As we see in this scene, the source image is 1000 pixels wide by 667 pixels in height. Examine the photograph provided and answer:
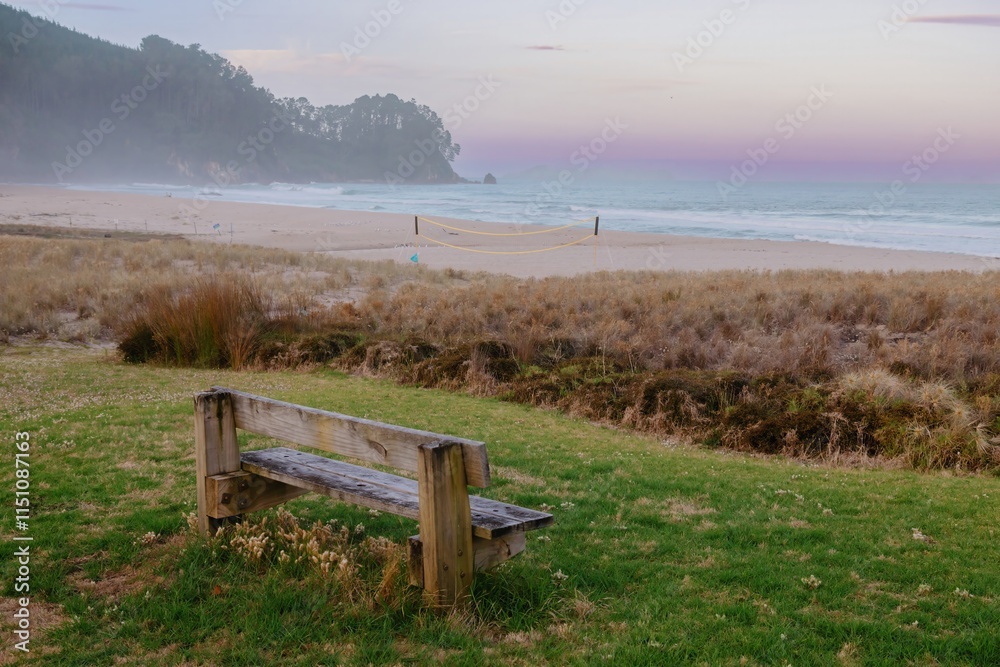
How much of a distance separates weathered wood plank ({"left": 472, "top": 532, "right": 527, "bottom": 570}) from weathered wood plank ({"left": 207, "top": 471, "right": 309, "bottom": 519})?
124 cm

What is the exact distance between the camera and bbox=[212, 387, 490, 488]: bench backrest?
3.72 m

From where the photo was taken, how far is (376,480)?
4531 mm

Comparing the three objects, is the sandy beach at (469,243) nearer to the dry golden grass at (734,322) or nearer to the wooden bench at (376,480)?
the dry golden grass at (734,322)

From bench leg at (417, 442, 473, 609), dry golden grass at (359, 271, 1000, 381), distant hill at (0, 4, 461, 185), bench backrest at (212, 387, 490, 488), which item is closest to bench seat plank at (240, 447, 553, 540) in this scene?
bench leg at (417, 442, 473, 609)

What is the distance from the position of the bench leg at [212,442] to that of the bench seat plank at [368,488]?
153 mm

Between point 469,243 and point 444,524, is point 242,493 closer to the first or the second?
point 444,524

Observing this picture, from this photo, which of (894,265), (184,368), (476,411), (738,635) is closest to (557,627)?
(738,635)

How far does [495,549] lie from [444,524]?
44cm

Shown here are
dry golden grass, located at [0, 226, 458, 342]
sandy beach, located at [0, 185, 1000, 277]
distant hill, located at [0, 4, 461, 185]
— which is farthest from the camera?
distant hill, located at [0, 4, 461, 185]

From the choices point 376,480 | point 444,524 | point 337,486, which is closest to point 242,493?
point 337,486

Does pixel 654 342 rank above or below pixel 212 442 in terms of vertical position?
below

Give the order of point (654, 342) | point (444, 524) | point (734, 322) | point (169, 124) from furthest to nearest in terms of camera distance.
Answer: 1. point (169, 124)
2. point (734, 322)
3. point (654, 342)
4. point (444, 524)

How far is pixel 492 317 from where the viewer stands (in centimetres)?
1493

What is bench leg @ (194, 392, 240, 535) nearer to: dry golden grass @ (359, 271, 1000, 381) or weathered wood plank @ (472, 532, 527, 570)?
weathered wood plank @ (472, 532, 527, 570)
